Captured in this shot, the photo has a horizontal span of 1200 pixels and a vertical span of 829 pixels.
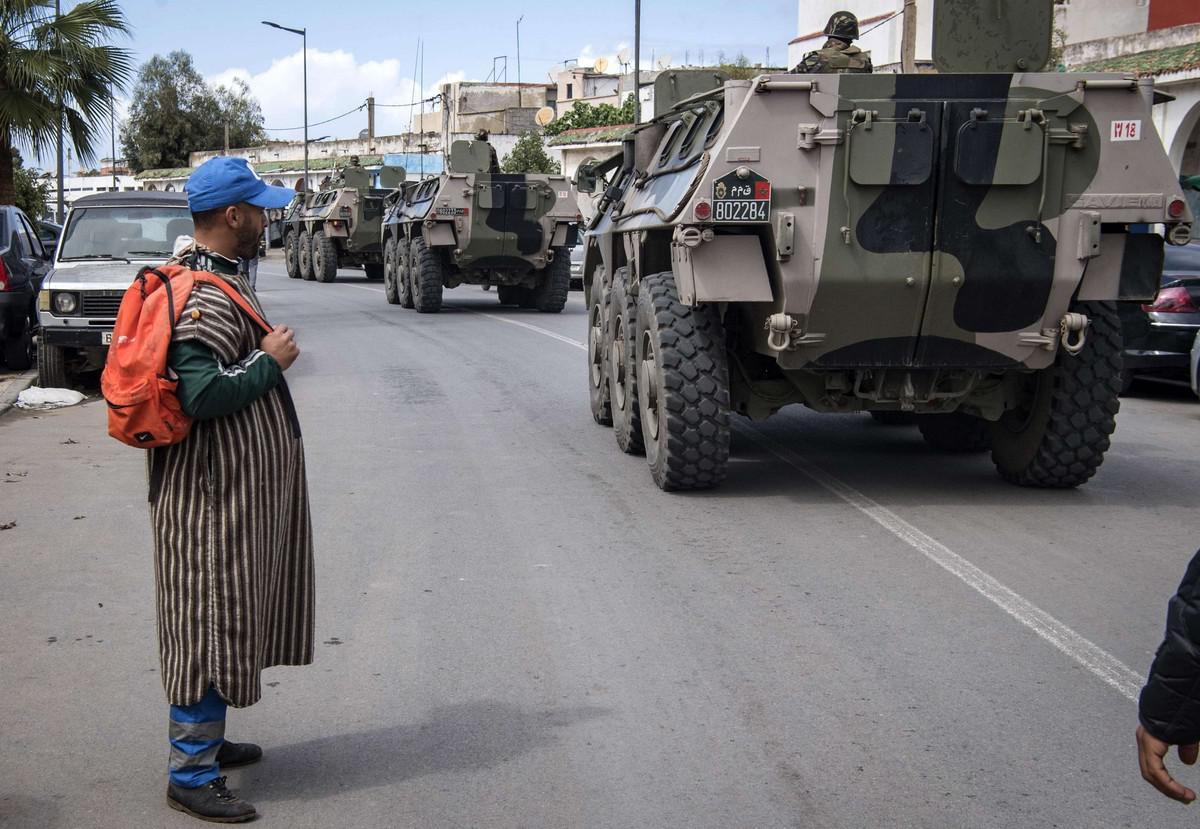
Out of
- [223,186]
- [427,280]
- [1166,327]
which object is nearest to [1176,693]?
[223,186]

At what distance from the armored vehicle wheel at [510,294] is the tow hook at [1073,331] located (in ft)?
56.4

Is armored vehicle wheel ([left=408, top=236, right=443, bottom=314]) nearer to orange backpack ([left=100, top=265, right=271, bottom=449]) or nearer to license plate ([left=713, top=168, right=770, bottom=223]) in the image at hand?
license plate ([left=713, top=168, right=770, bottom=223])

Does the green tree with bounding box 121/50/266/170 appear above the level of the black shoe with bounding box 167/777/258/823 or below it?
above

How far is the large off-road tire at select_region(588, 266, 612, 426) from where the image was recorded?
10.3m

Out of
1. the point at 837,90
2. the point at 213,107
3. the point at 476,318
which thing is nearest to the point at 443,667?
the point at 837,90

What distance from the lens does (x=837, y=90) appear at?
7.24 m

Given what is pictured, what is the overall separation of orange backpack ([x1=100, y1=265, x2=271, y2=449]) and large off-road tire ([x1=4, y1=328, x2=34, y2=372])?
38.0 ft

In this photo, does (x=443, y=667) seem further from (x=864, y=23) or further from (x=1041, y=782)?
(x=864, y=23)

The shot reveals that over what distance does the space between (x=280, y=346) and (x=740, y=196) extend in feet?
12.9

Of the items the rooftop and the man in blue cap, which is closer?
the man in blue cap

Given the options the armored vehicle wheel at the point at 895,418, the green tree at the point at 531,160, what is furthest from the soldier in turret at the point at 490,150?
the green tree at the point at 531,160

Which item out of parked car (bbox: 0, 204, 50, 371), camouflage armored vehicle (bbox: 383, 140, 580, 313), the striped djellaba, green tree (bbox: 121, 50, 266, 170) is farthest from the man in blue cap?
green tree (bbox: 121, 50, 266, 170)

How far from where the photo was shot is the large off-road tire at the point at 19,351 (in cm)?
1445

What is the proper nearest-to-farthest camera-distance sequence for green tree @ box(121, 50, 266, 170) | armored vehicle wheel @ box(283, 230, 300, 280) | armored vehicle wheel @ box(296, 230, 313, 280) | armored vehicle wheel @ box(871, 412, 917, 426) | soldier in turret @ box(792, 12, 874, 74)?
soldier in turret @ box(792, 12, 874, 74) → armored vehicle wheel @ box(871, 412, 917, 426) → armored vehicle wheel @ box(296, 230, 313, 280) → armored vehicle wheel @ box(283, 230, 300, 280) → green tree @ box(121, 50, 266, 170)
